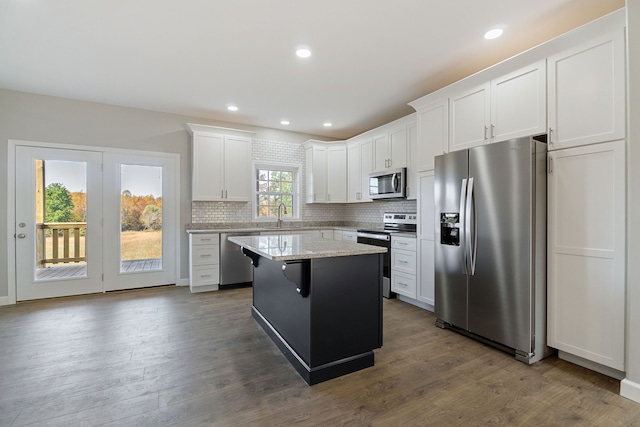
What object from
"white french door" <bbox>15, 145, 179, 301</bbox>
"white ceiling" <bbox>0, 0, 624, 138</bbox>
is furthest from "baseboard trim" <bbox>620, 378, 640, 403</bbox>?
"white french door" <bbox>15, 145, 179, 301</bbox>

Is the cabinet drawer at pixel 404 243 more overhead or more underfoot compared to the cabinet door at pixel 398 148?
more underfoot

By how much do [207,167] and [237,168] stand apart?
0.48 metres

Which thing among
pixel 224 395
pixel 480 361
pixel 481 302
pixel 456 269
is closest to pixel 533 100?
pixel 456 269

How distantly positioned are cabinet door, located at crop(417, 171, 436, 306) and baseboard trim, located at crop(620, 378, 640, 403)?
5.39 feet

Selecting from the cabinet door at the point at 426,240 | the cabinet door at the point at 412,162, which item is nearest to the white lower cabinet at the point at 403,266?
the cabinet door at the point at 426,240

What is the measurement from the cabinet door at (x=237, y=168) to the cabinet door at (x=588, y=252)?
13.5 feet

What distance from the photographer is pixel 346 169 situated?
18.1 feet

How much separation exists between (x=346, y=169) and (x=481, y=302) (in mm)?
3462

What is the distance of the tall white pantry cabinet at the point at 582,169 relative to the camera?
2012 millimetres

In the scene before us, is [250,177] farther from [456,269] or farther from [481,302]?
[481,302]

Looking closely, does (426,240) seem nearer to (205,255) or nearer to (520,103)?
(520,103)

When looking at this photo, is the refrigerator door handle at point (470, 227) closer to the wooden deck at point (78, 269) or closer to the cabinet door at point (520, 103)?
the cabinet door at point (520, 103)

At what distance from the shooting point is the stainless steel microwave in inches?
163

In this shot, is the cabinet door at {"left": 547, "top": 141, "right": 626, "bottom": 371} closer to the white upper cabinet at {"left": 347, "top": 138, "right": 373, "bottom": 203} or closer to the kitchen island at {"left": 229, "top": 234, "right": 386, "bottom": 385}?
the kitchen island at {"left": 229, "top": 234, "right": 386, "bottom": 385}
